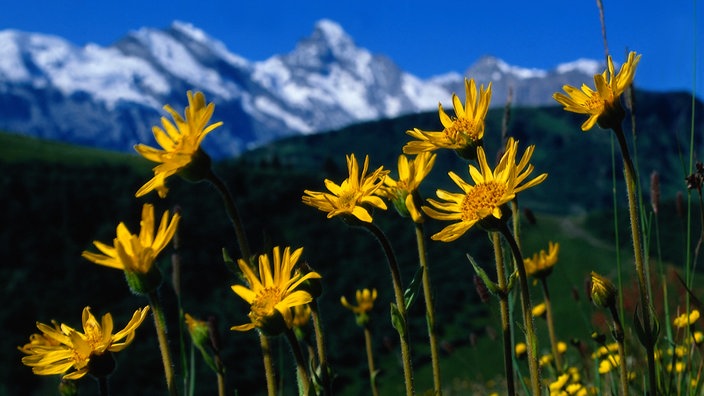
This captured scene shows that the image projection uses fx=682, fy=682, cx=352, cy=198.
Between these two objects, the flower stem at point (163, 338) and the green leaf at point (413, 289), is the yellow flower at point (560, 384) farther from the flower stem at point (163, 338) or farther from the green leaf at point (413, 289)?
the flower stem at point (163, 338)

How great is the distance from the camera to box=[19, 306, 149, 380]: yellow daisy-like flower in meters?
2.71

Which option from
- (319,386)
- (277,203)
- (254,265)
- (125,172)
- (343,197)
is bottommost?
(319,386)

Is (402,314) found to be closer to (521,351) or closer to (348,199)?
(348,199)

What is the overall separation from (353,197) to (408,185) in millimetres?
476

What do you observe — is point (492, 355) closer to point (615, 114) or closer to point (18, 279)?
point (18, 279)

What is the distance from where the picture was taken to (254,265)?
2.56 meters

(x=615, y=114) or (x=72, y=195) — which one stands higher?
(x=72, y=195)

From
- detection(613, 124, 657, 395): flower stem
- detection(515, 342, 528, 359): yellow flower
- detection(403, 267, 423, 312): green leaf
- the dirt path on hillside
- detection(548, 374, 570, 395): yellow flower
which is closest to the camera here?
detection(613, 124, 657, 395): flower stem

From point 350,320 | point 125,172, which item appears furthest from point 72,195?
point 350,320

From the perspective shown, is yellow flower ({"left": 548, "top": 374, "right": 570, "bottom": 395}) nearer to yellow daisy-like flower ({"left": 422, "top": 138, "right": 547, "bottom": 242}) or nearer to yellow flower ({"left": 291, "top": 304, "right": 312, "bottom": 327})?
yellow flower ({"left": 291, "top": 304, "right": 312, "bottom": 327})

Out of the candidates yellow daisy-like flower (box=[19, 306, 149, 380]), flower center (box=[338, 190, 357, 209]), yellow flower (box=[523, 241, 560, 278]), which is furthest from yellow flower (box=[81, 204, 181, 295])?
yellow flower (box=[523, 241, 560, 278])

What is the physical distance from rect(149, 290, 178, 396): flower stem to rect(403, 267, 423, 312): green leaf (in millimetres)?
946

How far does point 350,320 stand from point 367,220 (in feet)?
279

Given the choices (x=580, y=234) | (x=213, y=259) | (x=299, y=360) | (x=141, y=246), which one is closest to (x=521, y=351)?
(x=299, y=360)
